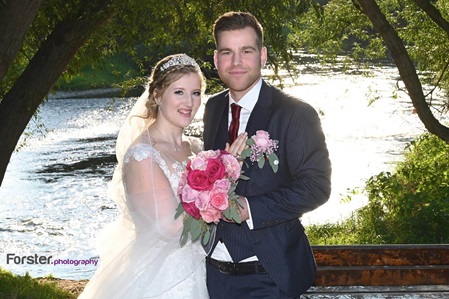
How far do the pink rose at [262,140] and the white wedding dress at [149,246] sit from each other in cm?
67

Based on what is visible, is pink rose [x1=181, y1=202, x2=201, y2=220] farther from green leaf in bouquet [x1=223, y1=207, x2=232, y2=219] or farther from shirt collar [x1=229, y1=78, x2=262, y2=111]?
shirt collar [x1=229, y1=78, x2=262, y2=111]

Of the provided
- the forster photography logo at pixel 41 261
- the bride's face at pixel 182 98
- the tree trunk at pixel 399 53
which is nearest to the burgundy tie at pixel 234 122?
the bride's face at pixel 182 98

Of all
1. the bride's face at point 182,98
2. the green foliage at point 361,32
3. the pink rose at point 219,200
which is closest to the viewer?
the pink rose at point 219,200

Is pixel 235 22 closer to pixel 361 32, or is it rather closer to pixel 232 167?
pixel 232 167

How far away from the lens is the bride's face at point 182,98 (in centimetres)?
413

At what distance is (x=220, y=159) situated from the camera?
3.47 meters

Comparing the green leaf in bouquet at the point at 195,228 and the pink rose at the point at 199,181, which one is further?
the green leaf in bouquet at the point at 195,228

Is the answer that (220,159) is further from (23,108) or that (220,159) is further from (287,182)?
(23,108)

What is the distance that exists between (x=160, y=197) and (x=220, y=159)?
611mm

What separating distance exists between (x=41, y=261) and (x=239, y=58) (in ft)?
37.3

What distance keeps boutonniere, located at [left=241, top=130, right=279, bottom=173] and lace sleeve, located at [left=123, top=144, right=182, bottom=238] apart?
2.01ft

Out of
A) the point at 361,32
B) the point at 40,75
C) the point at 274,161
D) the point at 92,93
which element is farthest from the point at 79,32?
the point at 92,93

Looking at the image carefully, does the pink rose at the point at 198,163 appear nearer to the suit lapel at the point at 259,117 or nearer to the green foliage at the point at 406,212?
the suit lapel at the point at 259,117

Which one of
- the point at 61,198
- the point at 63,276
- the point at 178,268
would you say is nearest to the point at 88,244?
the point at 63,276
